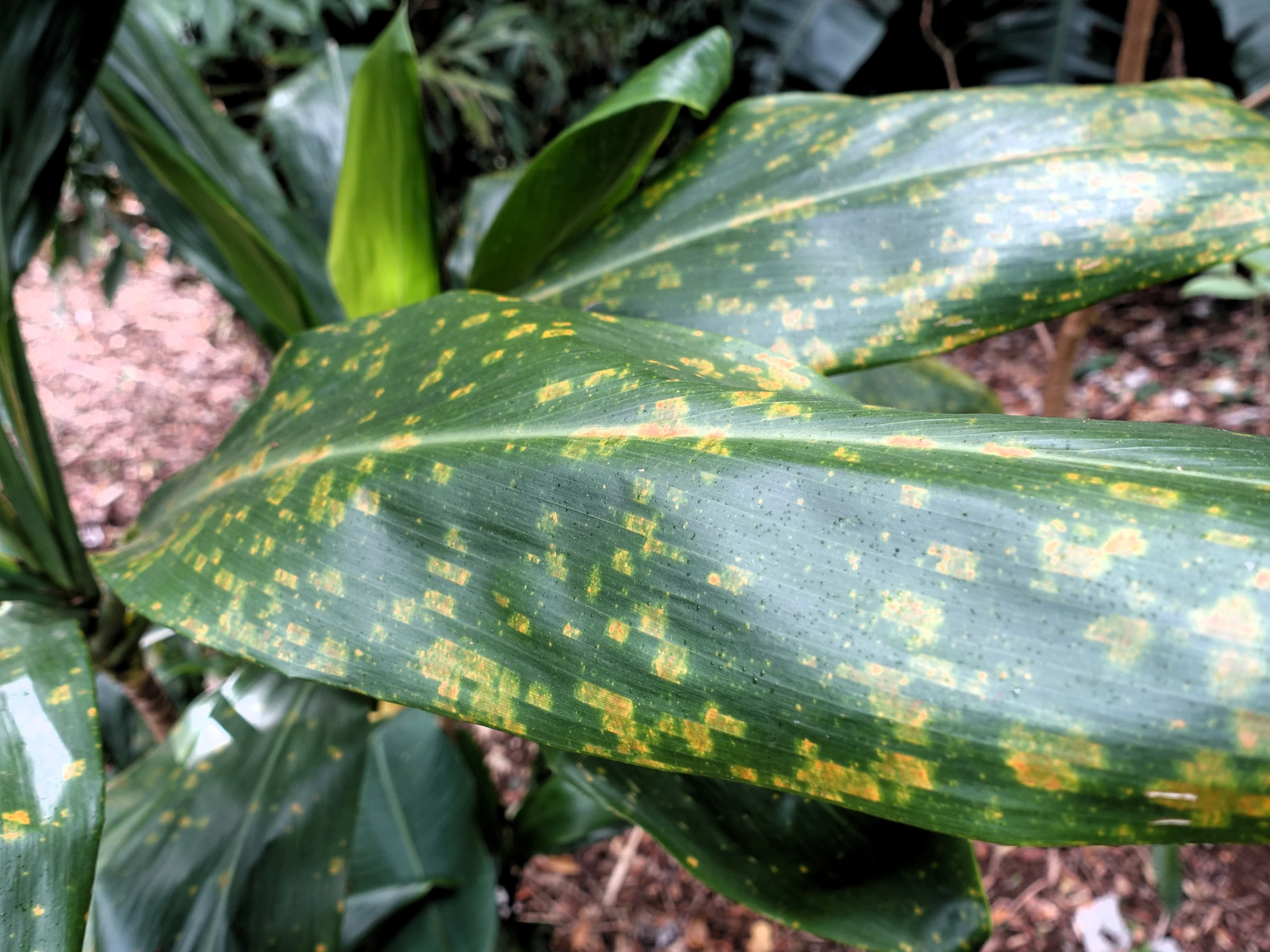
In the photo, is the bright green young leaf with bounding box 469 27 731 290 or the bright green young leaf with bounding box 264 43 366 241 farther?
the bright green young leaf with bounding box 264 43 366 241

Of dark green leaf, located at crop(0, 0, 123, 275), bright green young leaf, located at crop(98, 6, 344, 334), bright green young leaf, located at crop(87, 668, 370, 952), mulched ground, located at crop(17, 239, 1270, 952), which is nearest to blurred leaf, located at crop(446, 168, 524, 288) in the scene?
bright green young leaf, located at crop(98, 6, 344, 334)

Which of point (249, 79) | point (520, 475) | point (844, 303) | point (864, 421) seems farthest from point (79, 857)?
point (249, 79)

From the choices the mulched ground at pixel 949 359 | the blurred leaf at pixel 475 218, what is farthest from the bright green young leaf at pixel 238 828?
the mulched ground at pixel 949 359

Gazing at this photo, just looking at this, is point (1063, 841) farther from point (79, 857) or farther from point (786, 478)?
point (79, 857)

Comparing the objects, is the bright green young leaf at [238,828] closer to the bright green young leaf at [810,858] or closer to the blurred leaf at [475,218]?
the bright green young leaf at [810,858]

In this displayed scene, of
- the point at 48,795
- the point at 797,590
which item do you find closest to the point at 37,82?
the point at 48,795

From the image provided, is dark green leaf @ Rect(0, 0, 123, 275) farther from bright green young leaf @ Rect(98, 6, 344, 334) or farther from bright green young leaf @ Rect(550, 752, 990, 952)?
bright green young leaf @ Rect(550, 752, 990, 952)

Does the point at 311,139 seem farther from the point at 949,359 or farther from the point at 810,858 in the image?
the point at 949,359
